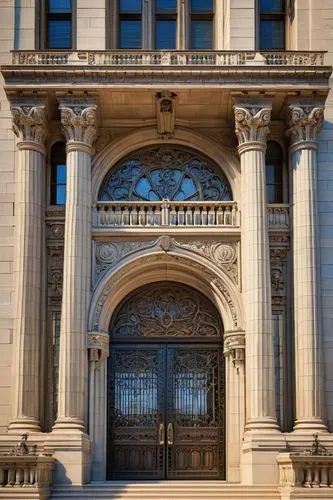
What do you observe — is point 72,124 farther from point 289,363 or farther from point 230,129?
point 289,363

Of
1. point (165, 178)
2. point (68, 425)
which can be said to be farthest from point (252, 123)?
point (68, 425)

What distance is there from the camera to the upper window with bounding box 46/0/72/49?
27.4 meters

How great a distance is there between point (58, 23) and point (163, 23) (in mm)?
2809

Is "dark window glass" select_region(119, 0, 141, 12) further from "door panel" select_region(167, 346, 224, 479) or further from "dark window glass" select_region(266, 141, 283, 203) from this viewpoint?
"door panel" select_region(167, 346, 224, 479)

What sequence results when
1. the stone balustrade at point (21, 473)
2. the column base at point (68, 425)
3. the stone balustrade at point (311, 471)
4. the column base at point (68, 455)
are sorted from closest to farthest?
the stone balustrade at point (21, 473), the stone balustrade at point (311, 471), the column base at point (68, 455), the column base at point (68, 425)

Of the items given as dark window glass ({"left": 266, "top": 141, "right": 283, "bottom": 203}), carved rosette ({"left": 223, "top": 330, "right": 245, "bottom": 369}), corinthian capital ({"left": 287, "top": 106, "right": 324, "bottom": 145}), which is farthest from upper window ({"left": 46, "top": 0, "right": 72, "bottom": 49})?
carved rosette ({"left": 223, "top": 330, "right": 245, "bottom": 369})

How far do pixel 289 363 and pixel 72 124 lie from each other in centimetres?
801

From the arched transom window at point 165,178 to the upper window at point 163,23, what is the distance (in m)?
2.87

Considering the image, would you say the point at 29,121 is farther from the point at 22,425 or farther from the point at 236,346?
the point at 236,346

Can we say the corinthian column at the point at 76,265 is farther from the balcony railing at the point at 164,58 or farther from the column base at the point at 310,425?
the column base at the point at 310,425

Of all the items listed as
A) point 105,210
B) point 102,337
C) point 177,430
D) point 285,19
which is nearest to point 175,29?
point 285,19

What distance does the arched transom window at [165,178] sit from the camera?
88.2ft

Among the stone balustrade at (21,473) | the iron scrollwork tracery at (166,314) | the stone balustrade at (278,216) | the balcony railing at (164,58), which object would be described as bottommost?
the stone balustrade at (21,473)

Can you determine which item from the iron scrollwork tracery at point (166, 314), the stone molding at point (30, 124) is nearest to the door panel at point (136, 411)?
the iron scrollwork tracery at point (166, 314)
